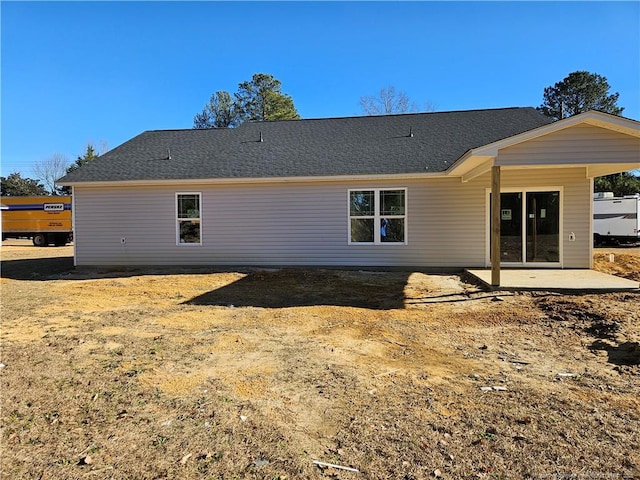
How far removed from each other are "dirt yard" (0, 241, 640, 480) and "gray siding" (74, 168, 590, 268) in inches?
159

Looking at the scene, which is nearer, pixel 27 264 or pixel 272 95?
pixel 27 264

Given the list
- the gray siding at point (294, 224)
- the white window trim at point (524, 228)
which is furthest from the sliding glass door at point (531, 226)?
the gray siding at point (294, 224)

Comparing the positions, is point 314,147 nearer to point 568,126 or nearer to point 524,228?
point 524,228

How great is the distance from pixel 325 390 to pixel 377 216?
340 inches

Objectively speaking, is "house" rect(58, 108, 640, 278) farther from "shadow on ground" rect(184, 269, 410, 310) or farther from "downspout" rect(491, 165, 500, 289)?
"downspout" rect(491, 165, 500, 289)

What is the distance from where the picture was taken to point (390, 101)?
32.8 meters

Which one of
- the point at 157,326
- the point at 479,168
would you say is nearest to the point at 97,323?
the point at 157,326

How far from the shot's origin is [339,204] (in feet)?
40.3

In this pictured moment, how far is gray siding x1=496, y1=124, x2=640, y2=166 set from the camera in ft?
25.6

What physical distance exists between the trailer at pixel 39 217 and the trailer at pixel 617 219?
99.1ft

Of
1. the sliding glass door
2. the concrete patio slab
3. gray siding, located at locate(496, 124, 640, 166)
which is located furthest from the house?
gray siding, located at locate(496, 124, 640, 166)

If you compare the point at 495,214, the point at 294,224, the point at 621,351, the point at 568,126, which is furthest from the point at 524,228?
the point at 621,351

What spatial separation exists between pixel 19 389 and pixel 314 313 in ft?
14.0

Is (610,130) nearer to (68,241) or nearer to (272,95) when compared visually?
(68,241)
